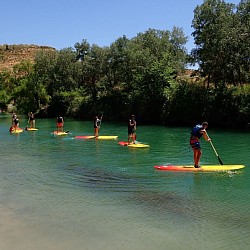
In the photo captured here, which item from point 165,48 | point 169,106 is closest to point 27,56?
point 165,48

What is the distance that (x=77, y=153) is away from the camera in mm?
25438

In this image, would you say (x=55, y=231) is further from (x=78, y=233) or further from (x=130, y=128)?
(x=130, y=128)

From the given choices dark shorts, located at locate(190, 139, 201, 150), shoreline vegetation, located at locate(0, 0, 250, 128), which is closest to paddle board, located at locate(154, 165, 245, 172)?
dark shorts, located at locate(190, 139, 201, 150)

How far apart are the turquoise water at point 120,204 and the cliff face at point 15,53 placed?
121771 mm

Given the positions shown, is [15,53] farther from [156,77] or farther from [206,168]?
[206,168]

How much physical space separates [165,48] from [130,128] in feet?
119

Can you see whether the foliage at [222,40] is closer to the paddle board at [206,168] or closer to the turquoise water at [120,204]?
the turquoise water at [120,204]

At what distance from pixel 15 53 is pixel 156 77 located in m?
109

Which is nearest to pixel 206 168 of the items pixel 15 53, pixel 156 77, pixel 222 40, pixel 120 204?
pixel 120 204

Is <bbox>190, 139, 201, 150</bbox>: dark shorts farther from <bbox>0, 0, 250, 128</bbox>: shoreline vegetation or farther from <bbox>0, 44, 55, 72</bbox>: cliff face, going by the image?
<bbox>0, 44, 55, 72</bbox>: cliff face

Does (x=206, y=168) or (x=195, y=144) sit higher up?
(x=195, y=144)

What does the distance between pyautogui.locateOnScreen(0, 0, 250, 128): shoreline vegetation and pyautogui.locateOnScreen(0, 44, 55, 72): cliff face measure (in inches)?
2058

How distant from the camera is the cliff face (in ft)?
455

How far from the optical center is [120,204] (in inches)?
517
